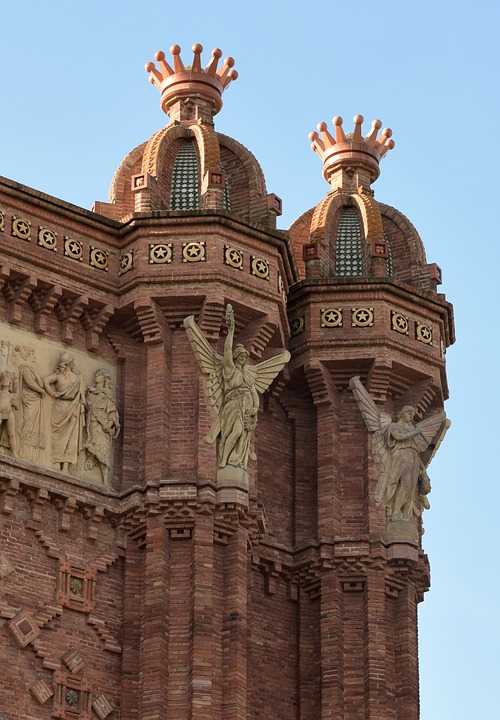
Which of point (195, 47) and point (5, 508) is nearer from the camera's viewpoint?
point (5, 508)

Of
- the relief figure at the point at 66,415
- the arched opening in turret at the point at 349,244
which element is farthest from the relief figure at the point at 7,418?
the arched opening in turret at the point at 349,244

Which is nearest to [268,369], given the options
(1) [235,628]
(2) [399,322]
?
(2) [399,322]

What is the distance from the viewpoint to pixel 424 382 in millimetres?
36656

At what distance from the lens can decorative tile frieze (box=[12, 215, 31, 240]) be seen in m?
34.6

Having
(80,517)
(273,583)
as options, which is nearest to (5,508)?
(80,517)

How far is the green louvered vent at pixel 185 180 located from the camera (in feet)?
118

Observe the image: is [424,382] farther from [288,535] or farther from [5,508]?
[5,508]

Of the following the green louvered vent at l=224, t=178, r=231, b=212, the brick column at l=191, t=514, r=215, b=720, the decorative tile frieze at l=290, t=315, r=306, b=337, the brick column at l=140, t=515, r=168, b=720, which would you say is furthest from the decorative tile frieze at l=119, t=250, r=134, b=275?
the brick column at l=191, t=514, r=215, b=720

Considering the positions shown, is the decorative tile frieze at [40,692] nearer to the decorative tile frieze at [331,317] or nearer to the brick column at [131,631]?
the brick column at [131,631]

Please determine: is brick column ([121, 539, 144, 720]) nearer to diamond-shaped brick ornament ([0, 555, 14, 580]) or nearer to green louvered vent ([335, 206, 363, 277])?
diamond-shaped brick ornament ([0, 555, 14, 580])

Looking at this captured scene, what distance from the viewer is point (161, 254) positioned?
35.1m

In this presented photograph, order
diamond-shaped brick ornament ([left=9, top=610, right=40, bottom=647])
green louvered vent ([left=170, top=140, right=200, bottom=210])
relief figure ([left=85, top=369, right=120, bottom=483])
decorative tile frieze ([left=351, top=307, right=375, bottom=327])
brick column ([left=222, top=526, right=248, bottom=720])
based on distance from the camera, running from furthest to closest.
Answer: decorative tile frieze ([left=351, top=307, right=375, bottom=327]), green louvered vent ([left=170, top=140, right=200, bottom=210]), relief figure ([left=85, top=369, right=120, bottom=483]), brick column ([left=222, top=526, right=248, bottom=720]), diamond-shaped brick ornament ([left=9, top=610, right=40, bottom=647])

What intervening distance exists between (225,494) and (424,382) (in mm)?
4023

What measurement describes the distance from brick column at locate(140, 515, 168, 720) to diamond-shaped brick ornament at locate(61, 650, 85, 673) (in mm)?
720
